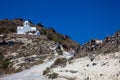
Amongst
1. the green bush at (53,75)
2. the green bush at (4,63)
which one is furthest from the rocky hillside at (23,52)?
the green bush at (53,75)

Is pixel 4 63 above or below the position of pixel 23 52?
below

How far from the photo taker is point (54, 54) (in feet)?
226

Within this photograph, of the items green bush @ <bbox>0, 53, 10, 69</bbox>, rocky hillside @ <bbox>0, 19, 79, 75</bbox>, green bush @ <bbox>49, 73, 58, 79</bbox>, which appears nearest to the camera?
green bush @ <bbox>49, 73, 58, 79</bbox>

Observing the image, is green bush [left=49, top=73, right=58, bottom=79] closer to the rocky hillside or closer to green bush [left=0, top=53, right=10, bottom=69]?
the rocky hillside

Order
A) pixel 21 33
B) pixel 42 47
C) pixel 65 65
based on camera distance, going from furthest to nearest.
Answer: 1. pixel 21 33
2. pixel 42 47
3. pixel 65 65

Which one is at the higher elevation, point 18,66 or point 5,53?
point 5,53

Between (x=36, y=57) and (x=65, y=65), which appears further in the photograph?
(x=36, y=57)

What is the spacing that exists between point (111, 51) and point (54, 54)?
100 feet

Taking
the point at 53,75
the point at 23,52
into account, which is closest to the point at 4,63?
the point at 23,52

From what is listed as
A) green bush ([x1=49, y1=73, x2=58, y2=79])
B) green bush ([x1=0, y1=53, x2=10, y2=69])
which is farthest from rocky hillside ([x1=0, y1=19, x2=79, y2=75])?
green bush ([x1=49, y1=73, x2=58, y2=79])

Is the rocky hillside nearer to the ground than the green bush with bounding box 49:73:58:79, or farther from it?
farther from it

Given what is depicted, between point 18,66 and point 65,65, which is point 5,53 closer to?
point 18,66

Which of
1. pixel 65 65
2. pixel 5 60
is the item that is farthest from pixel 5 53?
pixel 65 65

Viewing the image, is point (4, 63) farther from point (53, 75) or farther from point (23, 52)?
point (53, 75)
